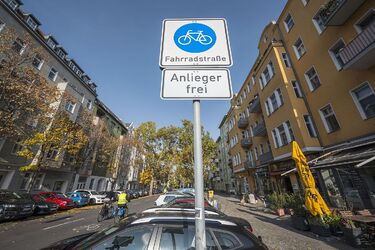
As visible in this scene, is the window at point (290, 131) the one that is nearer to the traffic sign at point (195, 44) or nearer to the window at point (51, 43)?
the traffic sign at point (195, 44)

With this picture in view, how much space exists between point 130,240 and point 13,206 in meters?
13.2

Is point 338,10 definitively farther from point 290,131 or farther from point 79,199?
point 79,199

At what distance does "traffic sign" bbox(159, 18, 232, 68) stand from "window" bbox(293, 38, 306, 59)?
1620cm

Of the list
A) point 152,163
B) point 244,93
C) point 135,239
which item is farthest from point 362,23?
point 152,163

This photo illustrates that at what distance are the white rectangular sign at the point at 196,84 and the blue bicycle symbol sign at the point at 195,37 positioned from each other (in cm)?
37

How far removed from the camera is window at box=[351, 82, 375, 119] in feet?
31.3

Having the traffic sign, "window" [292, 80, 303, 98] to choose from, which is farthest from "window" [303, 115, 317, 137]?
the traffic sign

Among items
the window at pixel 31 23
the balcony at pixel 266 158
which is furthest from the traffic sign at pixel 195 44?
the window at pixel 31 23

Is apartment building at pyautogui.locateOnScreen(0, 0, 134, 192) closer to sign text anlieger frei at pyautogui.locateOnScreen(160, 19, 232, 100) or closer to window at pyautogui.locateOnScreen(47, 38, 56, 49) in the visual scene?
window at pyautogui.locateOnScreen(47, 38, 56, 49)

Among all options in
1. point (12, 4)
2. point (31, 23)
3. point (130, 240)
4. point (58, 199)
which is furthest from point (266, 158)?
point (12, 4)

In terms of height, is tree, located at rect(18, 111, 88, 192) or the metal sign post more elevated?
tree, located at rect(18, 111, 88, 192)

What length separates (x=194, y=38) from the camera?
208 cm

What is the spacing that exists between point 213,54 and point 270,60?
18832 millimetres

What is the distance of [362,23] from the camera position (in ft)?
33.3
